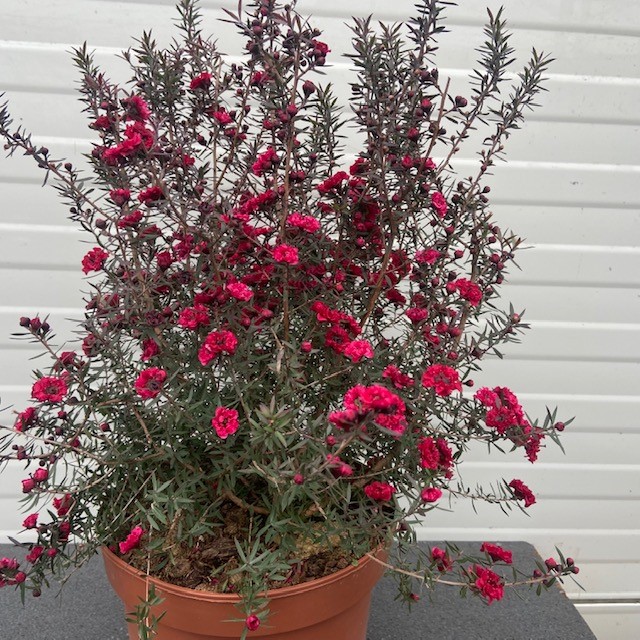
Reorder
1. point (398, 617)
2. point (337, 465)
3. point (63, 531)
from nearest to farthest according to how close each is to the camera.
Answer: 1. point (337, 465)
2. point (63, 531)
3. point (398, 617)

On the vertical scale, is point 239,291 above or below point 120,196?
below

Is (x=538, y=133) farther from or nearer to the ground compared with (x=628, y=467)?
farther from the ground

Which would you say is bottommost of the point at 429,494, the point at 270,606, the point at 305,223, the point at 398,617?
the point at 398,617

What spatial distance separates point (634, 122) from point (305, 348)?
130 centimetres

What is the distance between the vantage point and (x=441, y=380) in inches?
36.3

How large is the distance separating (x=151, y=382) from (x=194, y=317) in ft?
0.34

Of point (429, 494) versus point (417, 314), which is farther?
point (417, 314)

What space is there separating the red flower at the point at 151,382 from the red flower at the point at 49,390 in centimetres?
10

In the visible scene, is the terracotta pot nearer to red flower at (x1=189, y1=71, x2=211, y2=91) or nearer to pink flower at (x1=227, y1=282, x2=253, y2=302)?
pink flower at (x1=227, y1=282, x2=253, y2=302)

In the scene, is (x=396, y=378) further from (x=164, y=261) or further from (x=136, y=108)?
(x=136, y=108)

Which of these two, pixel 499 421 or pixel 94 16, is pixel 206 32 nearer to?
pixel 94 16

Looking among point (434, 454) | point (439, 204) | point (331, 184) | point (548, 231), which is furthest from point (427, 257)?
point (548, 231)

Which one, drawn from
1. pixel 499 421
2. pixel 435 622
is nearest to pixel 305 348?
pixel 499 421

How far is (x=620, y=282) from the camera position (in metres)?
1.83
